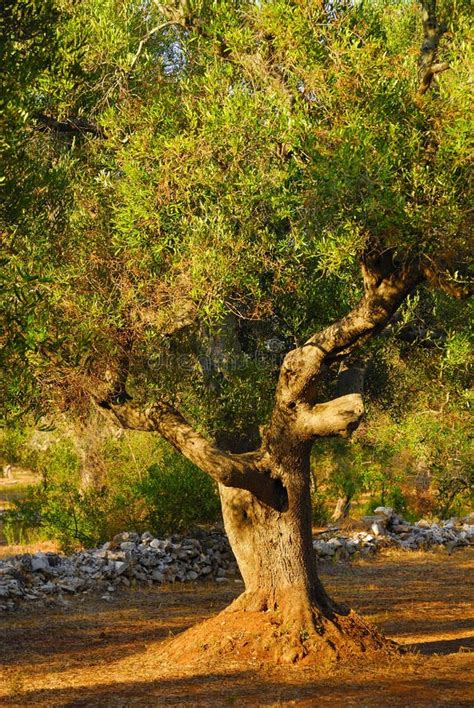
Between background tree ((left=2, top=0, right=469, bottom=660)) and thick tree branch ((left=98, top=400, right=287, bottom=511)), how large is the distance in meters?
0.03

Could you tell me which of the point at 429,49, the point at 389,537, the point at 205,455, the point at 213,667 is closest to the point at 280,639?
the point at 213,667

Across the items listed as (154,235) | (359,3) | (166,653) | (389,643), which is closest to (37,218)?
(154,235)

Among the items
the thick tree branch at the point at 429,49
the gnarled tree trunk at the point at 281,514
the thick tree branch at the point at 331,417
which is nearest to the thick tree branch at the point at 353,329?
the gnarled tree trunk at the point at 281,514

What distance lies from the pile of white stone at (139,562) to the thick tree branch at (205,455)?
25.6 ft

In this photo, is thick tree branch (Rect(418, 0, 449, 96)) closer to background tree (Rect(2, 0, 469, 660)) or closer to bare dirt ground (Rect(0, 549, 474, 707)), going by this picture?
background tree (Rect(2, 0, 469, 660))

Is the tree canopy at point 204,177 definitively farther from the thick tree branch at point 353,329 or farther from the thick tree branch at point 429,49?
the thick tree branch at point 353,329

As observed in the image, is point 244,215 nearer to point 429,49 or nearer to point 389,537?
point 429,49

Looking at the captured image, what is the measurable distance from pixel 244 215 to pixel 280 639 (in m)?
5.95

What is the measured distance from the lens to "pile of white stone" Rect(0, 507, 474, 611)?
21.3m

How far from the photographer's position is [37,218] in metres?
11.7

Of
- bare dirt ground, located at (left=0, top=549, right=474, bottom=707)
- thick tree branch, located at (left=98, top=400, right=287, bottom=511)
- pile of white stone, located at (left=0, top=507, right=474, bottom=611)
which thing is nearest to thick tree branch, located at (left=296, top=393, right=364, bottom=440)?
thick tree branch, located at (left=98, top=400, right=287, bottom=511)

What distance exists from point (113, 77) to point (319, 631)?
835 centimetres

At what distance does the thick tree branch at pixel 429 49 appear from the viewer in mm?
11305

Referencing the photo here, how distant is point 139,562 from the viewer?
23734 millimetres
